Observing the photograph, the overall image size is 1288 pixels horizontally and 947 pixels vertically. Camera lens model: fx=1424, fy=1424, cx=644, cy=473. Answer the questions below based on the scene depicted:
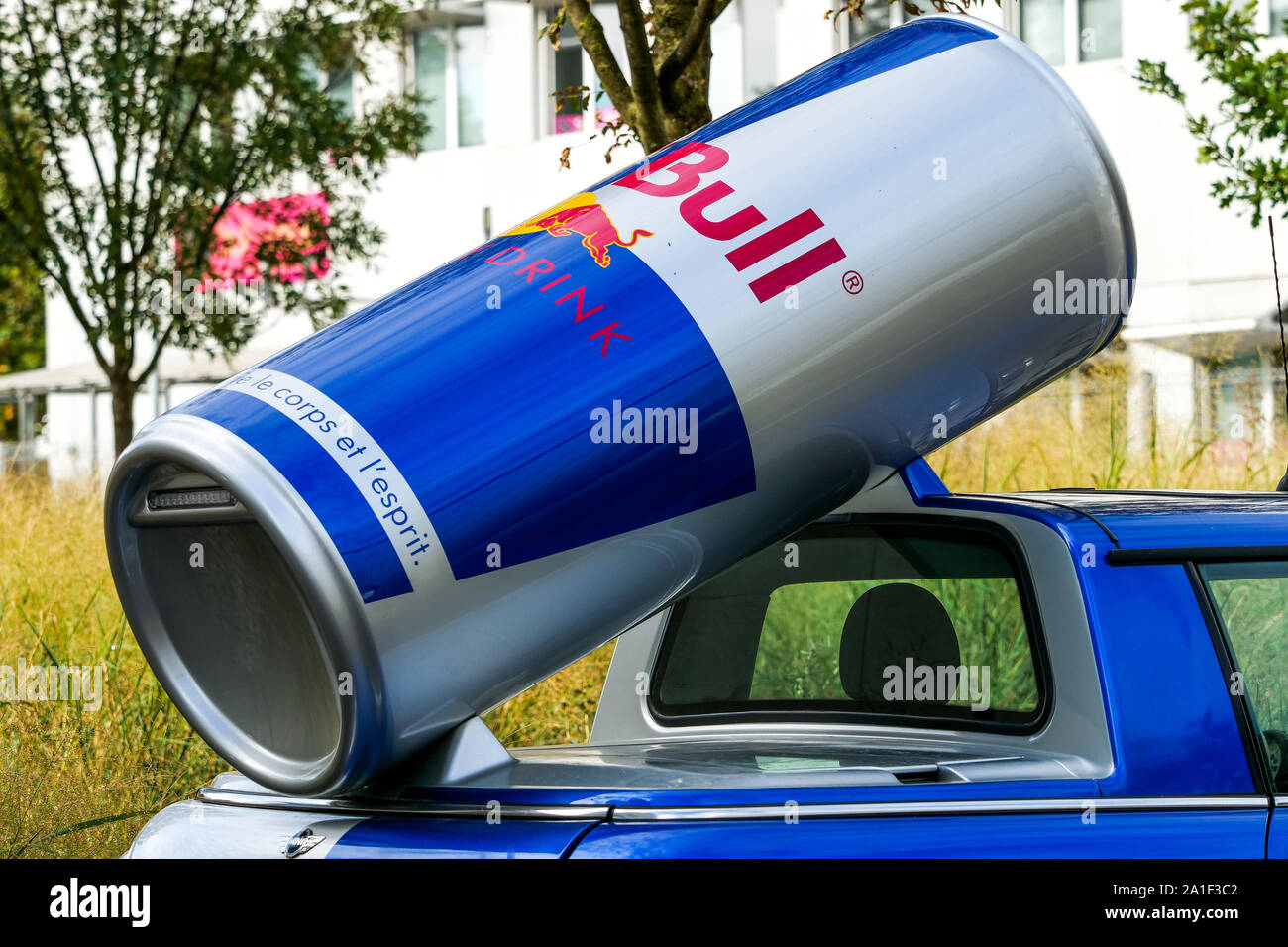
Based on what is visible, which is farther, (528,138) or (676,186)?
(528,138)

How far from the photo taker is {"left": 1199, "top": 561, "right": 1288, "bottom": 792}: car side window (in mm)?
2791

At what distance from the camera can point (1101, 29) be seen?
54.4ft

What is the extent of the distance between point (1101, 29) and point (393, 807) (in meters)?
16.2

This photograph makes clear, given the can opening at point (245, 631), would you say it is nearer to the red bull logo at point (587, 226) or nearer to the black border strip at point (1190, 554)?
the red bull logo at point (587, 226)

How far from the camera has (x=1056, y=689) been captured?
9.14 feet

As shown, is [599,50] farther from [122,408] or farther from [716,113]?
[716,113]

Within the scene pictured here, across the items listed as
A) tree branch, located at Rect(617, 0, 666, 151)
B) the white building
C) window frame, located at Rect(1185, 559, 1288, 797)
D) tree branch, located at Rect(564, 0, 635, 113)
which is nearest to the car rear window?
window frame, located at Rect(1185, 559, 1288, 797)

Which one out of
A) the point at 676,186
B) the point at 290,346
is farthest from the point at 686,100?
the point at 290,346

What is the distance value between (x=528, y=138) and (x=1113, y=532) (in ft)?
58.7

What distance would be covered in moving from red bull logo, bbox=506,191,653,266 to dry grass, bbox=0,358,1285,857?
9.00ft

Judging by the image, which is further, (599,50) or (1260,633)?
(599,50)

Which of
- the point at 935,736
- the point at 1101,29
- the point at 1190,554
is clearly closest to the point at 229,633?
the point at 935,736
